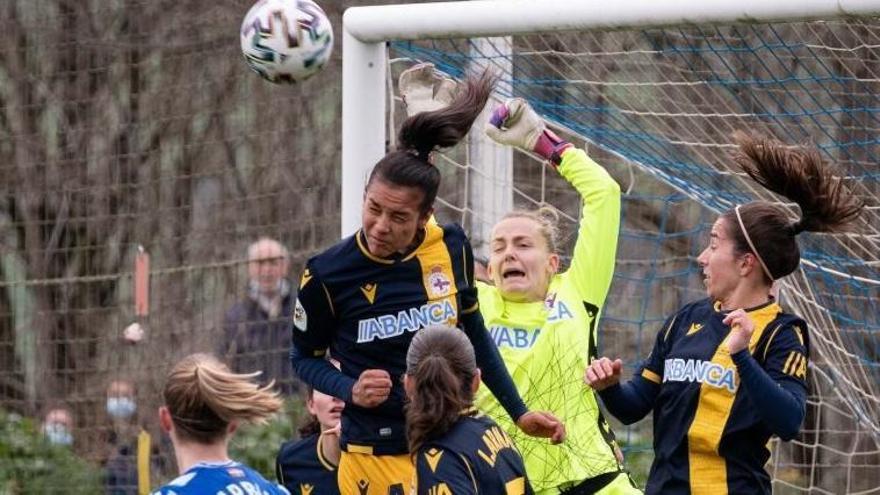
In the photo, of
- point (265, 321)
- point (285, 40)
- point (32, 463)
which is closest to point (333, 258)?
point (285, 40)

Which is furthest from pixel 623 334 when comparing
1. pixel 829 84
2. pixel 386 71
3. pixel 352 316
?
pixel 352 316

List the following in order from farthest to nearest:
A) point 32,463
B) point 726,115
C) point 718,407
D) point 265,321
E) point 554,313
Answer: point 32,463
point 265,321
point 726,115
point 554,313
point 718,407

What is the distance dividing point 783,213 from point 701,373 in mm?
571

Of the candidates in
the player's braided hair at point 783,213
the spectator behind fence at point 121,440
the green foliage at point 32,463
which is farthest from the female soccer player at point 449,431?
the green foliage at point 32,463

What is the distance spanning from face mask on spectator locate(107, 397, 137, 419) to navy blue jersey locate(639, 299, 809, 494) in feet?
18.4

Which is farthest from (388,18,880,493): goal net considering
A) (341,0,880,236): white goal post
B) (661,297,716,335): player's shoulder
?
(661,297,716,335): player's shoulder

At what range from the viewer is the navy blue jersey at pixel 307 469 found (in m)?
6.46

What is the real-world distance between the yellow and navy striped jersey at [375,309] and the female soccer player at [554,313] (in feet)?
2.32

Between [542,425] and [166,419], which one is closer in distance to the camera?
[166,419]

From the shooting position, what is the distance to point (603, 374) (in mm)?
5375

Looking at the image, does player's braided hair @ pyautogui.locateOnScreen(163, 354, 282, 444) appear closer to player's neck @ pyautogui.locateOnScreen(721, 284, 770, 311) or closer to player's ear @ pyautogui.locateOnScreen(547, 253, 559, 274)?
player's neck @ pyautogui.locateOnScreen(721, 284, 770, 311)

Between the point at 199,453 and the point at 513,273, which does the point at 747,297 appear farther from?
the point at 199,453

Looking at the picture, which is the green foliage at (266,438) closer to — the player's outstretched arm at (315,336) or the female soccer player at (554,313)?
the female soccer player at (554,313)

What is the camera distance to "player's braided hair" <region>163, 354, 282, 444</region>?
4645mm
